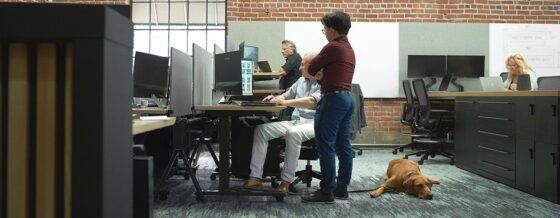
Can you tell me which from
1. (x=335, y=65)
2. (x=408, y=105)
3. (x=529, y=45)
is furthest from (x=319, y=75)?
(x=529, y=45)

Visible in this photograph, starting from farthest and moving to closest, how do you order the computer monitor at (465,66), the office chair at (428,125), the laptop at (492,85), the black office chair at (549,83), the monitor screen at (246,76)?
the computer monitor at (465,66)
the office chair at (428,125)
the laptop at (492,85)
the black office chair at (549,83)
the monitor screen at (246,76)

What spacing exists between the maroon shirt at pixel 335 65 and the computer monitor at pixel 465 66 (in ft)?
12.1

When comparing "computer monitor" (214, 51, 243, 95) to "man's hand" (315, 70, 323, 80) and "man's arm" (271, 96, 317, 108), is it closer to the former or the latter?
"man's arm" (271, 96, 317, 108)

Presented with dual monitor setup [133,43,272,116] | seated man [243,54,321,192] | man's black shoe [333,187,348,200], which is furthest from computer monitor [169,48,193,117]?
man's black shoe [333,187,348,200]

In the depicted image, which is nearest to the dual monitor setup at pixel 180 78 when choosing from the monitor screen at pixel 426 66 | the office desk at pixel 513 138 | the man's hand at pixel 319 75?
the man's hand at pixel 319 75

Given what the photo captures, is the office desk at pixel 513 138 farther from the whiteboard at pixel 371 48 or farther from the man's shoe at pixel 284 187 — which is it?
the whiteboard at pixel 371 48

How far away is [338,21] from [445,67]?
3698 mm

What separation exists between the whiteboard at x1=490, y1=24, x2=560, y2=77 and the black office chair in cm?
232

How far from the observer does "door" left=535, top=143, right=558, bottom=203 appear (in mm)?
3049

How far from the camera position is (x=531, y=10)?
6.77m

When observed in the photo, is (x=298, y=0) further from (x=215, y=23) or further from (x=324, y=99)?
(x=324, y=99)

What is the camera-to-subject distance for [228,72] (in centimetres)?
353

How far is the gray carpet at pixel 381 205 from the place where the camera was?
108 inches

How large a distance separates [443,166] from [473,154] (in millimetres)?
630
